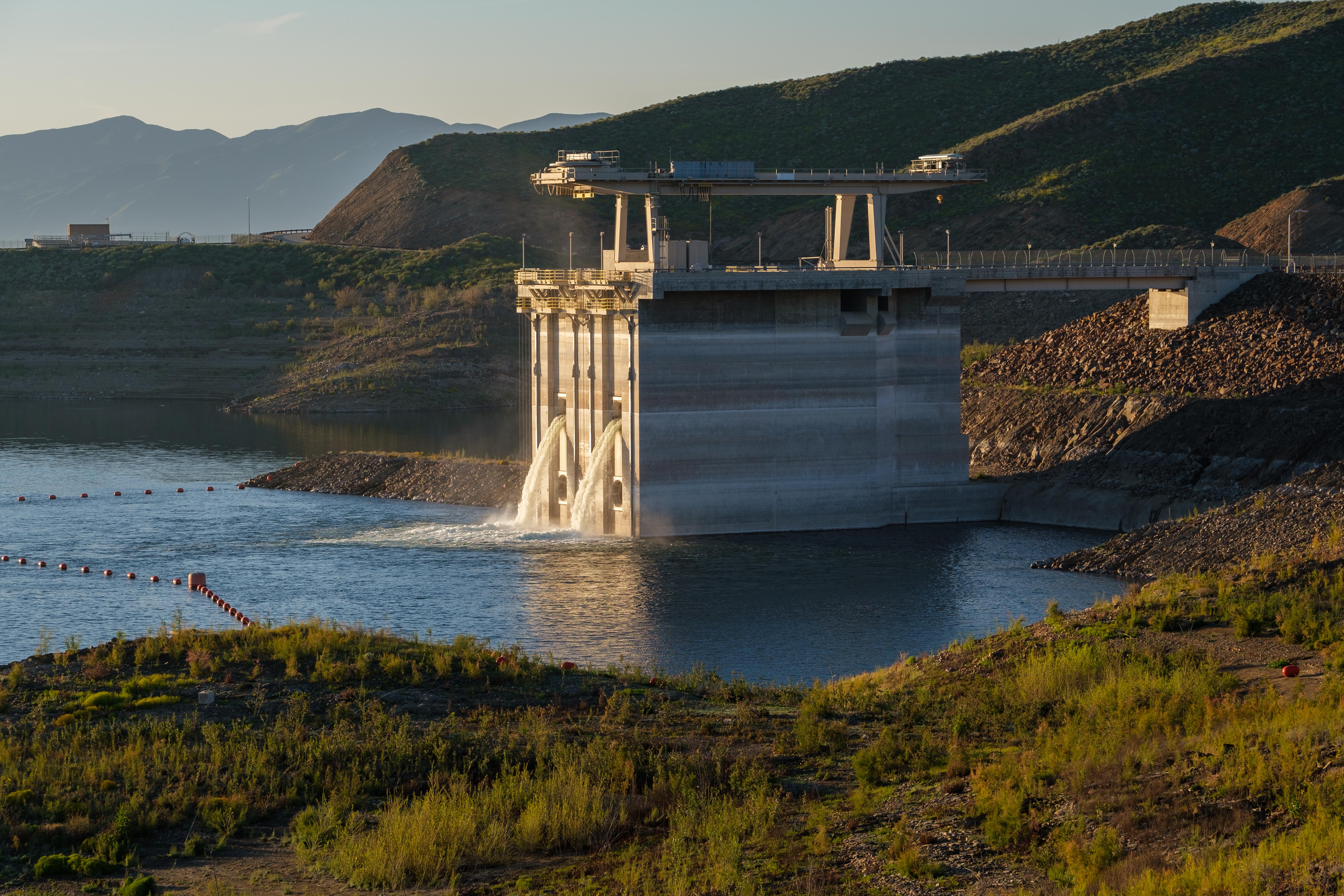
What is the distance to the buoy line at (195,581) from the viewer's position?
1927 inches

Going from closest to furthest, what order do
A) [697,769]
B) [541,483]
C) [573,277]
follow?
[697,769] < [573,277] < [541,483]

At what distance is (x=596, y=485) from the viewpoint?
66625 millimetres

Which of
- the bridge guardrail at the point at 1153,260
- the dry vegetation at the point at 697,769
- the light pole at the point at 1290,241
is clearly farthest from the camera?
the light pole at the point at 1290,241

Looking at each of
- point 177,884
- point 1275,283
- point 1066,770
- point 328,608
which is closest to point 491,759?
point 177,884

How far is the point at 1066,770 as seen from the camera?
25953mm

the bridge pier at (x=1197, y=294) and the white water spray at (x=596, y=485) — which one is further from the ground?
the bridge pier at (x=1197, y=294)

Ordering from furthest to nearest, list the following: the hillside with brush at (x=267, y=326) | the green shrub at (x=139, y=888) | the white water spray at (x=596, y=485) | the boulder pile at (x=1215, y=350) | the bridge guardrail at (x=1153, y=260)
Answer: the hillside with brush at (x=267, y=326)
the bridge guardrail at (x=1153, y=260)
the boulder pile at (x=1215, y=350)
the white water spray at (x=596, y=485)
the green shrub at (x=139, y=888)

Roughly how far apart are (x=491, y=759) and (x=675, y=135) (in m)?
159

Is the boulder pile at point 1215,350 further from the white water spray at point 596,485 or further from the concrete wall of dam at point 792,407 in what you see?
the white water spray at point 596,485

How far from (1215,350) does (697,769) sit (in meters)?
56.4

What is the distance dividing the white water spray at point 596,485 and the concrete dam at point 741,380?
8 centimetres

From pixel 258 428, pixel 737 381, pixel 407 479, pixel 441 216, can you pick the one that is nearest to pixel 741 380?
pixel 737 381

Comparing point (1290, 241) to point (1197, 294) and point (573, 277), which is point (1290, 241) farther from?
point (573, 277)

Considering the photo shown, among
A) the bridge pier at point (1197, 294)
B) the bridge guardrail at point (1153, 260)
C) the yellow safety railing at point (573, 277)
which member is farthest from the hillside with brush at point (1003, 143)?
the yellow safety railing at point (573, 277)
